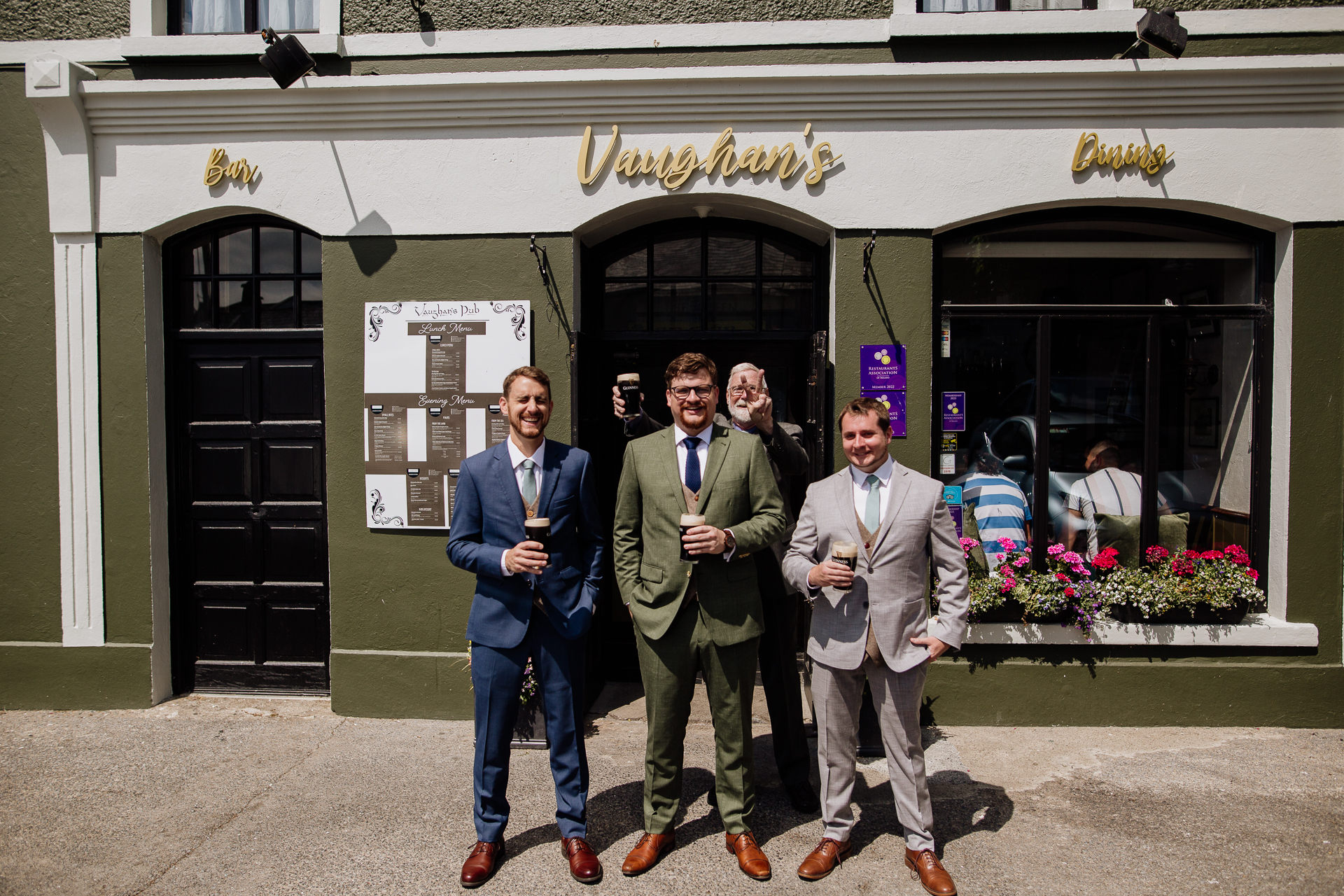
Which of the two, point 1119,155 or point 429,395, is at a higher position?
point 1119,155

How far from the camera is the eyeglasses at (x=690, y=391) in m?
3.39

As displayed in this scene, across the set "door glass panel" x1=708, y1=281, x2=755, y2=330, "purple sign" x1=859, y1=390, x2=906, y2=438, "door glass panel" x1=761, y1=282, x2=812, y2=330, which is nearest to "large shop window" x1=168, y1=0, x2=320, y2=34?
"door glass panel" x1=708, y1=281, x2=755, y2=330

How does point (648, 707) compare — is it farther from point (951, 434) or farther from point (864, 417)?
point (951, 434)

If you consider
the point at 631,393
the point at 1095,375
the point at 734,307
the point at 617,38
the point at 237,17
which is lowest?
the point at 631,393

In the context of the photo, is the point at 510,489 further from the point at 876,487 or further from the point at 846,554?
the point at 876,487

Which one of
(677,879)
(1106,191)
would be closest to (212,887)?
(677,879)

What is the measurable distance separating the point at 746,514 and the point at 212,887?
290cm

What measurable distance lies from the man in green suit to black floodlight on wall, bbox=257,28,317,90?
3544 mm

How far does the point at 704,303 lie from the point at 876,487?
264 cm

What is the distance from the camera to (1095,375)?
17.3 feet

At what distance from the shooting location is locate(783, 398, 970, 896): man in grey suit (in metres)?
3.27

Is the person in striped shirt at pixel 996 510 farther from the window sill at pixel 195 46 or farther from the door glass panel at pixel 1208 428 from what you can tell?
the window sill at pixel 195 46

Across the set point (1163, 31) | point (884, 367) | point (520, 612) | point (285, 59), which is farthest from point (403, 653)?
point (1163, 31)

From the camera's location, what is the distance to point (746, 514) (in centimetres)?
347
